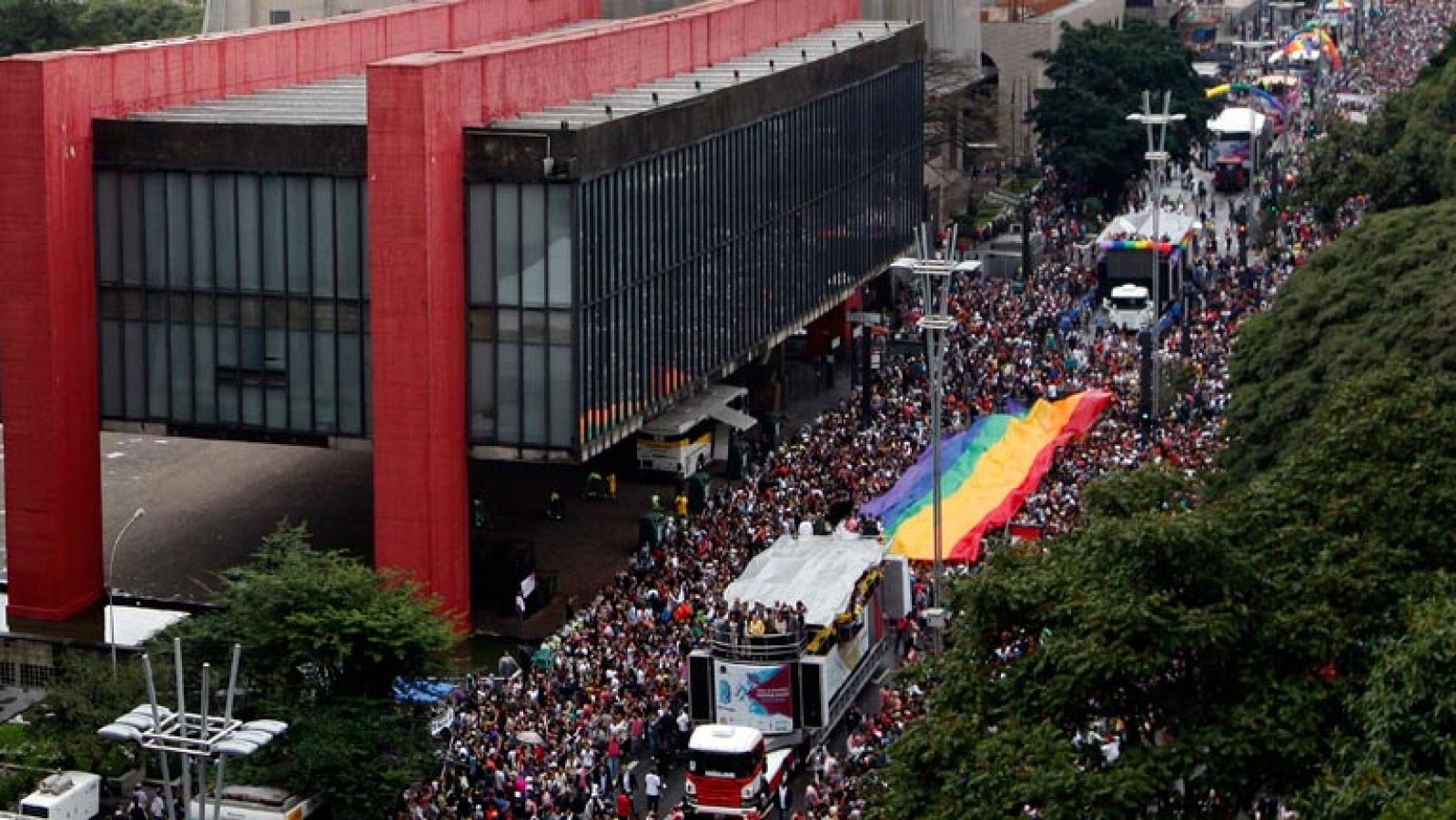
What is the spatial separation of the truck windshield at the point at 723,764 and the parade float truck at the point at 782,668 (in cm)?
2

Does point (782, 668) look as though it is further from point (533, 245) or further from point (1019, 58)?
A: point (1019, 58)

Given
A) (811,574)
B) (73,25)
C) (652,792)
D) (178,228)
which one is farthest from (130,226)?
(73,25)

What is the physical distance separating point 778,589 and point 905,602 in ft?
16.8

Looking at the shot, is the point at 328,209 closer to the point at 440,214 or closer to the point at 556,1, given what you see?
the point at 440,214

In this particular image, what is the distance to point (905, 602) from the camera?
58.6 metres

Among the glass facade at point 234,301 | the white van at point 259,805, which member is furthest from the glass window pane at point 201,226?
the white van at point 259,805

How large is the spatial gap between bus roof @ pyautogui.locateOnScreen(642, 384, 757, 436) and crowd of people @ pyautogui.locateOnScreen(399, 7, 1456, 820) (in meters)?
1.49

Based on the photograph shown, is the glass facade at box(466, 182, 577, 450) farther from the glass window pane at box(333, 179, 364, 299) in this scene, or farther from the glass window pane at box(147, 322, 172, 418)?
the glass window pane at box(147, 322, 172, 418)

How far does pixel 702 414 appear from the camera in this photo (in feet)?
238

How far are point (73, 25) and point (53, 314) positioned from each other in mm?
76753

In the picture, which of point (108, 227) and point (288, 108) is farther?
point (288, 108)

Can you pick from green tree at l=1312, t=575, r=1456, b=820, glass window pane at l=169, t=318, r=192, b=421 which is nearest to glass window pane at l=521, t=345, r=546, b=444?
glass window pane at l=169, t=318, r=192, b=421

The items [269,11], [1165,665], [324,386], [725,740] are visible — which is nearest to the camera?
[1165,665]

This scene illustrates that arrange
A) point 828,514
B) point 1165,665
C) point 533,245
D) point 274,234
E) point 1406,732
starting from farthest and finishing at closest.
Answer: point 828,514 → point 274,234 → point 533,245 → point 1165,665 → point 1406,732
